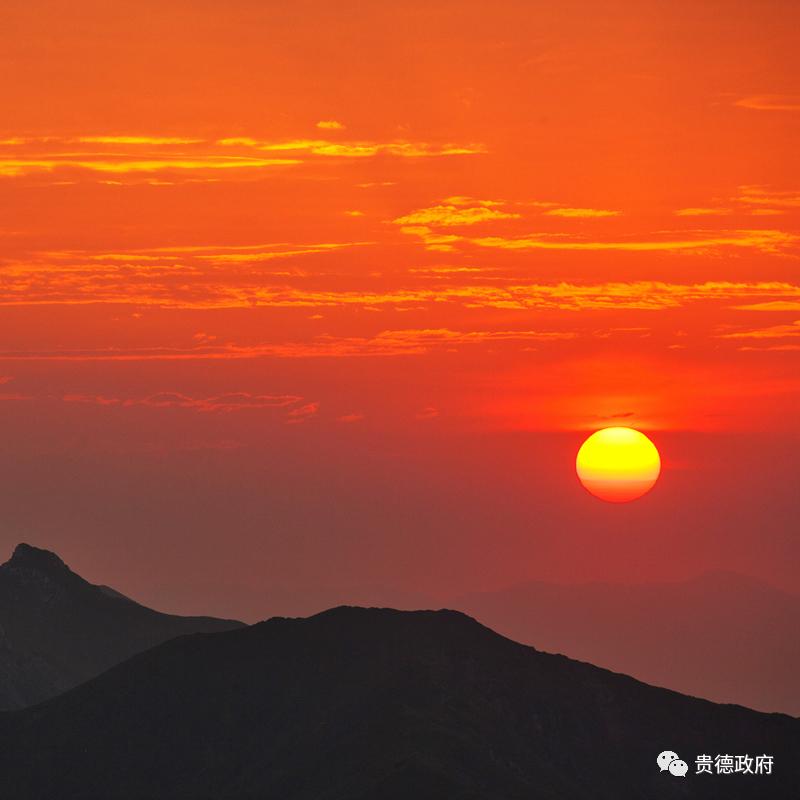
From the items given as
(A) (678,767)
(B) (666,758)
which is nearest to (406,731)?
(B) (666,758)

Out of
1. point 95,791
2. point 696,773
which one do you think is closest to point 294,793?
point 95,791

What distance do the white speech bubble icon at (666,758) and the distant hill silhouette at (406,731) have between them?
82 cm

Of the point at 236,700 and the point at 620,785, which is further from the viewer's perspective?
the point at 236,700

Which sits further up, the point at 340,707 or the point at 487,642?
the point at 487,642

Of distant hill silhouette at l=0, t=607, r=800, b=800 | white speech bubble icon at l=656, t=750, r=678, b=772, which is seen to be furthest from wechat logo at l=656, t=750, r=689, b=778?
distant hill silhouette at l=0, t=607, r=800, b=800

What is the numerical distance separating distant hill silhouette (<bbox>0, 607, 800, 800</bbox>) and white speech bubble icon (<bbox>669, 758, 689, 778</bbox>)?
0.88 metres

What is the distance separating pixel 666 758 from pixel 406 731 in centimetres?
3145

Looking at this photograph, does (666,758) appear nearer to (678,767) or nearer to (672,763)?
(672,763)

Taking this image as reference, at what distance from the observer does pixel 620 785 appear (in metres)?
182

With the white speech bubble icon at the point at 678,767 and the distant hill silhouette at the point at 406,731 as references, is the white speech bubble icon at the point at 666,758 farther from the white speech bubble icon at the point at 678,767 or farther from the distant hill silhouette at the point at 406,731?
the distant hill silhouette at the point at 406,731

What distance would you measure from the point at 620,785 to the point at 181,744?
163ft

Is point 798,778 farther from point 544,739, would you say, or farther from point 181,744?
point 181,744

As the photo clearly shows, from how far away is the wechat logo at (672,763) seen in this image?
185625mm

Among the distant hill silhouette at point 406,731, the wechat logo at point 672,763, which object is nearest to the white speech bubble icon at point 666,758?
the wechat logo at point 672,763
